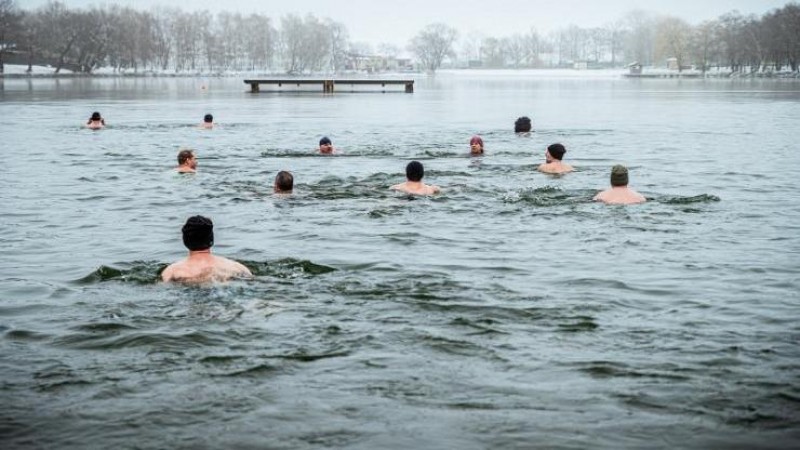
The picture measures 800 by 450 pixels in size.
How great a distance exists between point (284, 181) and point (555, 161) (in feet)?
21.3

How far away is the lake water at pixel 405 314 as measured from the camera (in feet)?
20.2

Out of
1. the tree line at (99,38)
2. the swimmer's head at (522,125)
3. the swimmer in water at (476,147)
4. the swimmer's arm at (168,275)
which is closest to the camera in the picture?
the swimmer's arm at (168,275)

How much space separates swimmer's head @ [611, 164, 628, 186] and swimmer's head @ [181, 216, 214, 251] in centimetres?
749

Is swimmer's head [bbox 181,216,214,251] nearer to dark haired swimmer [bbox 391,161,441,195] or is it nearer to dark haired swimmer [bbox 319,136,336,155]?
dark haired swimmer [bbox 391,161,441,195]

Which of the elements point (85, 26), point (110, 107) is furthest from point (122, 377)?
point (85, 26)

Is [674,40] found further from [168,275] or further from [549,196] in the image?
[168,275]

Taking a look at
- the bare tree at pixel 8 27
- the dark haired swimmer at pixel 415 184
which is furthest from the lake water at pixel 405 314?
the bare tree at pixel 8 27

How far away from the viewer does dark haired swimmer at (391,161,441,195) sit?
49.8 feet

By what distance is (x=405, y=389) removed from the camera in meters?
6.76

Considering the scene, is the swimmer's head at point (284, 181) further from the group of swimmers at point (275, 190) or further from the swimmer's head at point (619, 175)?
the swimmer's head at point (619, 175)

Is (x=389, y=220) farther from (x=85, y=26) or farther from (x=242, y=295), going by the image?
(x=85, y=26)

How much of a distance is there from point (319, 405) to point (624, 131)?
93.5 feet

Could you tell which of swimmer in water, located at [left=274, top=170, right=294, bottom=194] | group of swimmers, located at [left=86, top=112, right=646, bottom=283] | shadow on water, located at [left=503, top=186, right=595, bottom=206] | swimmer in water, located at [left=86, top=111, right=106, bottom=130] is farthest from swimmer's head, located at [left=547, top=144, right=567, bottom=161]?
swimmer in water, located at [left=86, top=111, right=106, bottom=130]

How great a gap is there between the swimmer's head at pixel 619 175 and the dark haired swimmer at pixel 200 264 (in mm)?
7096
